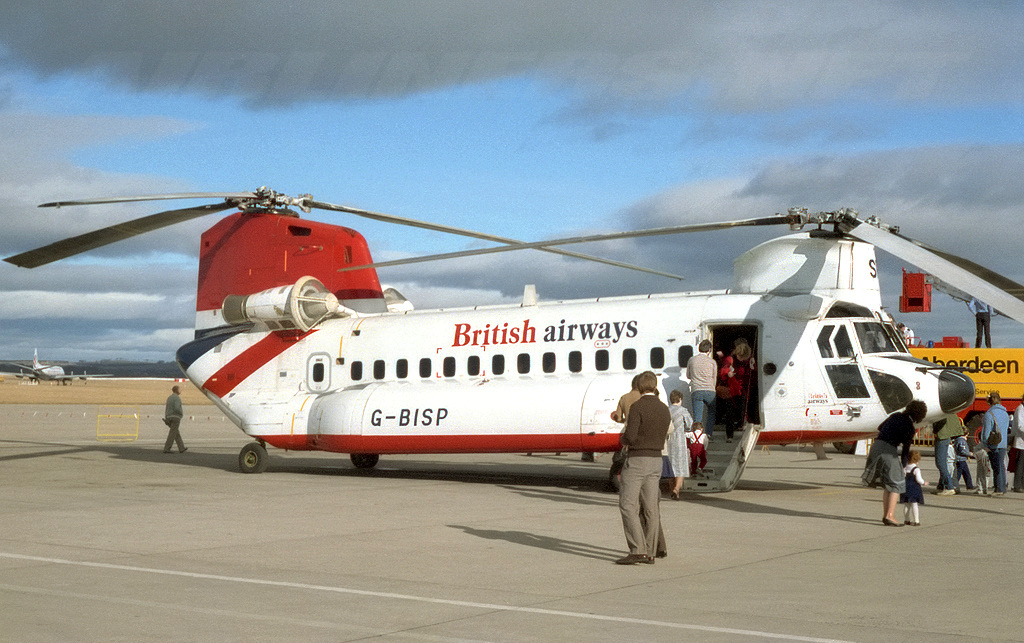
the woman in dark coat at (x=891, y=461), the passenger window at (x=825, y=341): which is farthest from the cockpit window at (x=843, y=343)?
the woman in dark coat at (x=891, y=461)

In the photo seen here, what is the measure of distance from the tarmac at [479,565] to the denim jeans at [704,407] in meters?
1.31

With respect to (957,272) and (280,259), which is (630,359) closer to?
(957,272)

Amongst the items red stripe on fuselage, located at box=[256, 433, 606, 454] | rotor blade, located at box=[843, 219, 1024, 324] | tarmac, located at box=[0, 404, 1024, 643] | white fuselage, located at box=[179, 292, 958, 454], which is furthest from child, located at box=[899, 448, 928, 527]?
red stripe on fuselage, located at box=[256, 433, 606, 454]

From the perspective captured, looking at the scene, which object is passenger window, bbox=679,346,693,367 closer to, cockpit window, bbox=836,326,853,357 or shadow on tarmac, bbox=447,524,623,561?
cockpit window, bbox=836,326,853,357

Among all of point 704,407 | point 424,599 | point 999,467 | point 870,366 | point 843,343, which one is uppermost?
point 843,343

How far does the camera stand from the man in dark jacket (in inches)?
429

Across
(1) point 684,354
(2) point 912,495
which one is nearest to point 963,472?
(1) point 684,354

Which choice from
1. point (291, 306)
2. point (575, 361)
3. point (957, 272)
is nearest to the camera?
point (957, 272)

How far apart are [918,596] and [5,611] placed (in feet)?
24.6

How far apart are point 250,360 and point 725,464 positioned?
11.2 m

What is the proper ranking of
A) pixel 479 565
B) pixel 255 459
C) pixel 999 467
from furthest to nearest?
pixel 255 459, pixel 999 467, pixel 479 565

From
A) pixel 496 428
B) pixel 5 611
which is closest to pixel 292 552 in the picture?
pixel 5 611

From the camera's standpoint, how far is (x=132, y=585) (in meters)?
9.40

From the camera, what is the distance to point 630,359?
63.0ft
